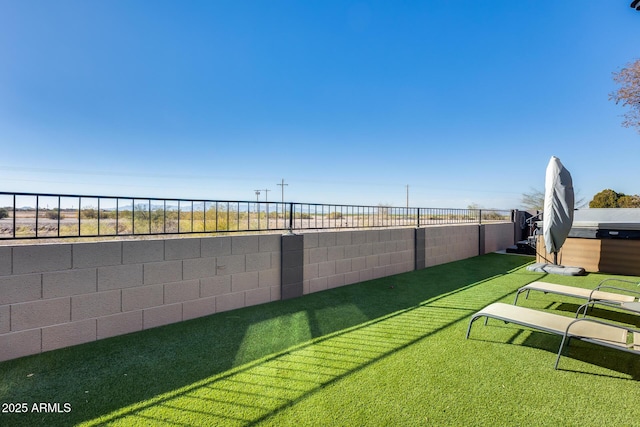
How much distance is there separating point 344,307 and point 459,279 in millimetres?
3320

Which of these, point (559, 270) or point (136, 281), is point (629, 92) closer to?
point (559, 270)

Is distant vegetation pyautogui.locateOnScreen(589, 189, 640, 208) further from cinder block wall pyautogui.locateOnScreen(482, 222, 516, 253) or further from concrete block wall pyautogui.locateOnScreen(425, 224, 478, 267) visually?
concrete block wall pyautogui.locateOnScreen(425, 224, 478, 267)

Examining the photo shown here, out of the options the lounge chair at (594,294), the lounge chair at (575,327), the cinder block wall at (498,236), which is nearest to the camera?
the lounge chair at (575,327)

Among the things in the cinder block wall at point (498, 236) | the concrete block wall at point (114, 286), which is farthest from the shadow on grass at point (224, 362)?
the cinder block wall at point (498, 236)

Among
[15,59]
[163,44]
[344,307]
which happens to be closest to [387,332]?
[344,307]

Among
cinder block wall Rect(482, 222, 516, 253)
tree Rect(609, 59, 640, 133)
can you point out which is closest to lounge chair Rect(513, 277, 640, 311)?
cinder block wall Rect(482, 222, 516, 253)

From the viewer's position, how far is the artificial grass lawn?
6.16 ft

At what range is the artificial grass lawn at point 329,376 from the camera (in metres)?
1.88

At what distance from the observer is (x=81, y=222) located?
10.5 ft

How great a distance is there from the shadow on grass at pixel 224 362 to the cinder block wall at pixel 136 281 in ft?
0.64

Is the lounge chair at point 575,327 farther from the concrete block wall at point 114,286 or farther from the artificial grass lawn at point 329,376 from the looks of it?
the concrete block wall at point 114,286

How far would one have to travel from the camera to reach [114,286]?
10.4 feet

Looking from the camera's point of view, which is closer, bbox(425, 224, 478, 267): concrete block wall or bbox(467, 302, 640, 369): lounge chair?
bbox(467, 302, 640, 369): lounge chair

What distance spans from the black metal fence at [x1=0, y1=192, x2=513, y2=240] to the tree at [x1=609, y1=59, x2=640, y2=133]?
9.96 m
